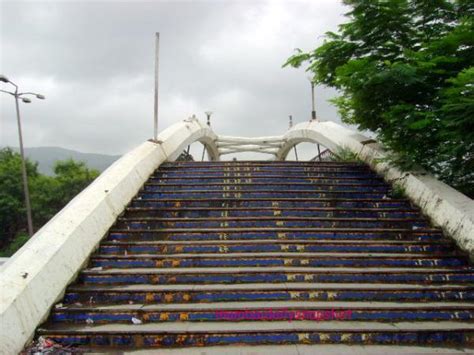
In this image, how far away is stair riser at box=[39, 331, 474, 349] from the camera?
3420 mm

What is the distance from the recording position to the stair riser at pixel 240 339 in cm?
342

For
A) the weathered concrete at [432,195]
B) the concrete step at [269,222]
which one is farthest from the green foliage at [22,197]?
the weathered concrete at [432,195]

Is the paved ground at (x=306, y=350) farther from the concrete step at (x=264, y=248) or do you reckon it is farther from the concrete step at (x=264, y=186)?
the concrete step at (x=264, y=186)

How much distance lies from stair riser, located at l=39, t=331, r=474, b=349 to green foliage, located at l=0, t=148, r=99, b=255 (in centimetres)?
2615

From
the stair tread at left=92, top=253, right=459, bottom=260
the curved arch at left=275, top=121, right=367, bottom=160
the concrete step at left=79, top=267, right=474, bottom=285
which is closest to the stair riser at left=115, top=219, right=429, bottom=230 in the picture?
the stair tread at left=92, top=253, right=459, bottom=260

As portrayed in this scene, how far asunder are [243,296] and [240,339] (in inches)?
25.7

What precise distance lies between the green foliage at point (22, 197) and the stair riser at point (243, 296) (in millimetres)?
25582

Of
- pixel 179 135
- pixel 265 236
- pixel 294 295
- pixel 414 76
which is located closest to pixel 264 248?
pixel 265 236

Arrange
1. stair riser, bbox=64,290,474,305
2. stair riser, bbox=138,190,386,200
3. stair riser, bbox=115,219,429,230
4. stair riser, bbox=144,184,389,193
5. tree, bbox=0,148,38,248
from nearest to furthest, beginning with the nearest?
1. stair riser, bbox=64,290,474,305
2. stair riser, bbox=115,219,429,230
3. stair riser, bbox=138,190,386,200
4. stair riser, bbox=144,184,389,193
5. tree, bbox=0,148,38,248

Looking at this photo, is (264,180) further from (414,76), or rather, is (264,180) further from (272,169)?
(414,76)

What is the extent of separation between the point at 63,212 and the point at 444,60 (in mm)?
5774

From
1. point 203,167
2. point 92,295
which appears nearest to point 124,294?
point 92,295

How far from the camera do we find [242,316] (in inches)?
146

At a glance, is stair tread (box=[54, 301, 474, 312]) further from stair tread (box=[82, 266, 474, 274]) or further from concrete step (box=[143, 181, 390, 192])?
concrete step (box=[143, 181, 390, 192])
